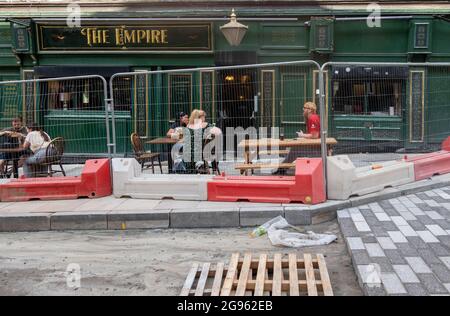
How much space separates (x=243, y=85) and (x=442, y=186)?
395 centimetres

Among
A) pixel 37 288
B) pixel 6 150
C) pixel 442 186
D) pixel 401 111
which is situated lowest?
pixel 37 288

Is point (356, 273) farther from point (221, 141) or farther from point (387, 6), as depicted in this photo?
point (387, 6)

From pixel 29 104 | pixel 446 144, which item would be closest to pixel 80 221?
pixel 29 104

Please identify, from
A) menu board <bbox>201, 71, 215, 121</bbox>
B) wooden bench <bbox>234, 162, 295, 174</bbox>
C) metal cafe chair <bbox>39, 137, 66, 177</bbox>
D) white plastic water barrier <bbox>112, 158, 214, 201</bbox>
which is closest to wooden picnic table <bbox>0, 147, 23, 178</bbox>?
metal cafe chair <bbox>39, 137, 66, 177</bbox>

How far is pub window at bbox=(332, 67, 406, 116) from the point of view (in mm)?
8500

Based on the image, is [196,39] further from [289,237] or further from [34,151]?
[289,237]

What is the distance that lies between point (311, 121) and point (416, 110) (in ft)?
8.28

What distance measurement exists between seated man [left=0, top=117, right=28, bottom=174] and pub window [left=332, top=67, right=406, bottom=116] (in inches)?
241

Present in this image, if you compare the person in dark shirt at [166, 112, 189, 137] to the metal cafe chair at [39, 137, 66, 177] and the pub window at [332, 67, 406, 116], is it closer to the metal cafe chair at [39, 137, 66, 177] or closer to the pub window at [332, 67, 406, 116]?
the metal cafe chair at [39, 137, 66, 177]

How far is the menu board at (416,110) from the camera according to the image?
29.2 feet

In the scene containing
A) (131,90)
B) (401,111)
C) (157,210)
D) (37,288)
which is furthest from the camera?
(131,90)
